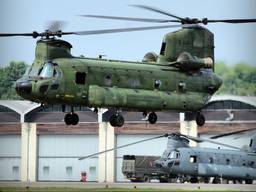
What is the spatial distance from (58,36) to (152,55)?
6776mm

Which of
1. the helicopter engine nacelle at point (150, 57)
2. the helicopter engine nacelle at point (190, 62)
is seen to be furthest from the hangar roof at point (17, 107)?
the helicopter engine nacelle at point (190, 62)

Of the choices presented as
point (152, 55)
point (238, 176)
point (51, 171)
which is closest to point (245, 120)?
point (238, 176)

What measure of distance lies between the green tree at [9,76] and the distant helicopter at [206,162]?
11.1 m

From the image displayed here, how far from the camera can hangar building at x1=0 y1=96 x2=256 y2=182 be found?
238ft

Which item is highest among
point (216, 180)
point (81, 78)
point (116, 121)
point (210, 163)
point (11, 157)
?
point (81, 78)

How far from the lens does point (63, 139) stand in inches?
2926

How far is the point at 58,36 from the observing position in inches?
1748

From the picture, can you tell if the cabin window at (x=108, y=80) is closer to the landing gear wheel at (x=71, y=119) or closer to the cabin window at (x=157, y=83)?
the landing gear wheel at (x=71, y=119)

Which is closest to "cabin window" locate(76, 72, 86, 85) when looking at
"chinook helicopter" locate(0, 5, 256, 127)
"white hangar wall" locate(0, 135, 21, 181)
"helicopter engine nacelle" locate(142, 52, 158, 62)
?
"chinook helicopter" locate(0, 5, 256, 127)

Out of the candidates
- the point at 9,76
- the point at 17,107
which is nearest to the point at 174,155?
the point at 17,107

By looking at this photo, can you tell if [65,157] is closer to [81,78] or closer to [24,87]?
[81,78]

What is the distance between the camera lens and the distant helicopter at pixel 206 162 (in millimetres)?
67250

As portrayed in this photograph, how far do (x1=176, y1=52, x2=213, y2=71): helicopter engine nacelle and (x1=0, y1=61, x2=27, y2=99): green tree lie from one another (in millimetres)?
26251

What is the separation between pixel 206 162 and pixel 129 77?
24.2m
